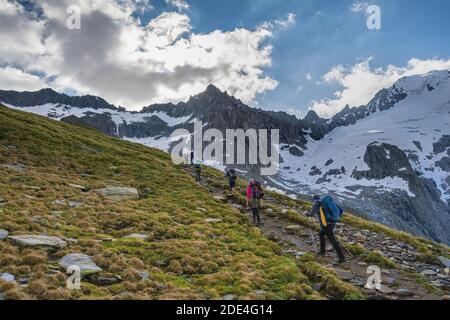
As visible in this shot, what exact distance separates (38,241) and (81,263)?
2723mm

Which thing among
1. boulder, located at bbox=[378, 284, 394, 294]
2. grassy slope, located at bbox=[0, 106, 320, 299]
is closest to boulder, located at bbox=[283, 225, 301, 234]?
grassy slope, located at bbox=[0, 106, 320, 299]

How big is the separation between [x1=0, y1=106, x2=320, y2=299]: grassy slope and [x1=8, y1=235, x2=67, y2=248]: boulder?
1.72 ft

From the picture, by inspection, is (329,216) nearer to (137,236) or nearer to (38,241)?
(137,236)

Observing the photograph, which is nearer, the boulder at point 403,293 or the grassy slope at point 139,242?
the grassy slope at point 139,242

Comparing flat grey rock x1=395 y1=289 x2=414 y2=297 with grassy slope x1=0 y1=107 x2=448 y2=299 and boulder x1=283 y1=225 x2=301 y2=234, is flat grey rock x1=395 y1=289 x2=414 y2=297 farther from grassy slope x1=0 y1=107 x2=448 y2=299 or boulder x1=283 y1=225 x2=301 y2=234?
boulder x1=283 y1=225 x2=301 y2=234

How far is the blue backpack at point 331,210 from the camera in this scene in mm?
18375

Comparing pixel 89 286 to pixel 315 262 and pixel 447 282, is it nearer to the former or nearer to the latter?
pixel 315 262

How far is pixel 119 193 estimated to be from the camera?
29188 millimetres

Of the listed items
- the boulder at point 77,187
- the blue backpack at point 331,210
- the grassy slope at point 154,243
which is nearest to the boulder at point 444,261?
the grassy slope at point 154,243

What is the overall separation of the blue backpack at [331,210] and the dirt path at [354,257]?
2001 millimetres

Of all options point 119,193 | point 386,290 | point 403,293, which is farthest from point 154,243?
point 119,193

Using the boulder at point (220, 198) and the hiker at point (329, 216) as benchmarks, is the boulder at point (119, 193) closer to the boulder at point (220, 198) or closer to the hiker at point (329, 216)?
the boulder at point (220, 198)
